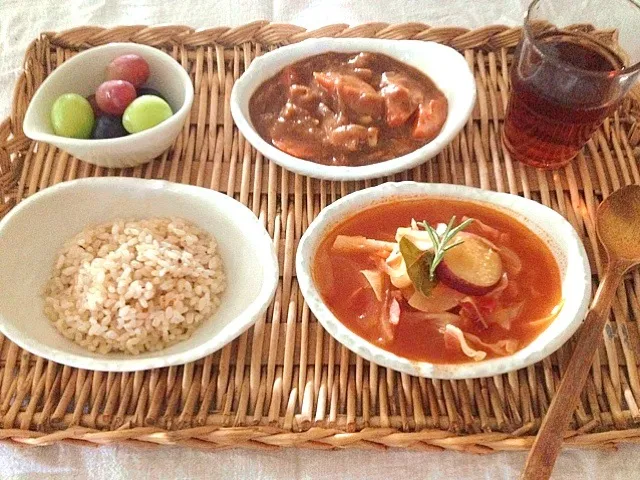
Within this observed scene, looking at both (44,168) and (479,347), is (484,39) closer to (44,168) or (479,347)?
(479,347)

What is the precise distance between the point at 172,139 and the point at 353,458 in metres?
0.74

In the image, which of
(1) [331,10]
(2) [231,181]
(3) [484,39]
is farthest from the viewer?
(1) [331,10]

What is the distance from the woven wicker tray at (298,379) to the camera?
1.03 meters

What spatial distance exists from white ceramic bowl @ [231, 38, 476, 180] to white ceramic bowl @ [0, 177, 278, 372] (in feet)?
0.54

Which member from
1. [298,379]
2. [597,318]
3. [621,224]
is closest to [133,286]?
[298,379]

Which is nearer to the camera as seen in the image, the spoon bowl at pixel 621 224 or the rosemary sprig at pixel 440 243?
Result: the rosemary sprig at pixel 440 243

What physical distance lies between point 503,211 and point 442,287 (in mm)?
235

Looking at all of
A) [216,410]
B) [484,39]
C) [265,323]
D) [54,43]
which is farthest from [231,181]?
[484,39]

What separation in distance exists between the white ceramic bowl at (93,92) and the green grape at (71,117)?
0.03 m

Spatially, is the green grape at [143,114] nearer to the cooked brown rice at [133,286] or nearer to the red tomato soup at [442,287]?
the cooked brown rice at [133,286]

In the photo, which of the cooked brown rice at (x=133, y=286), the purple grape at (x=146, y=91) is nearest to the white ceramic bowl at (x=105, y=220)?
the cooked brown rice at (x=133, y=286)

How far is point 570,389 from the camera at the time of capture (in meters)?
1.04

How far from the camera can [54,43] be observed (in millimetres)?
1511

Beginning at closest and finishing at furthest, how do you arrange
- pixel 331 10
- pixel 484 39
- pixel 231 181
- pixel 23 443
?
pixel 23 443 → pixel 231 181 → pixel 484 39 → pixel 331 10
